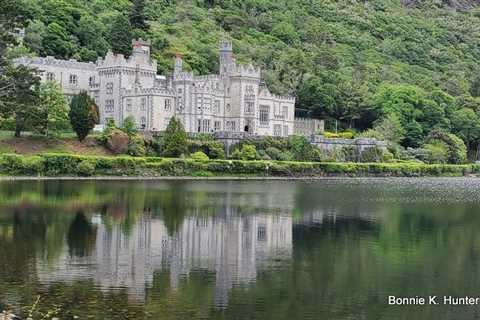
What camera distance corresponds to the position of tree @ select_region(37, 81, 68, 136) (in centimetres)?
7588

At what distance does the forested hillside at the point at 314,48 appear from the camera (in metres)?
107

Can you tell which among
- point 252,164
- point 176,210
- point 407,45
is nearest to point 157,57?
point 252,164

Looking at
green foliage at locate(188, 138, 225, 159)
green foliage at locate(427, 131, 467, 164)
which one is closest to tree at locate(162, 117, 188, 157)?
green foliage at locate(188, 138, 225, 159)

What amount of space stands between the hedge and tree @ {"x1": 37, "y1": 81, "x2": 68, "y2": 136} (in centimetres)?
711

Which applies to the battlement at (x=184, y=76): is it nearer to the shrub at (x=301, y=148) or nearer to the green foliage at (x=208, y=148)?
the green foliage at (x=208, y=148)

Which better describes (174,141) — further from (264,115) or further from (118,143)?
(264,115)

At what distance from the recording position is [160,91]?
284 ft

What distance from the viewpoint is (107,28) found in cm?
10900

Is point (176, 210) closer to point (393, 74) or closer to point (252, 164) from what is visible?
point (252, 164)

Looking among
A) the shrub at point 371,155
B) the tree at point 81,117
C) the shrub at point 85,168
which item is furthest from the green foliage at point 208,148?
the shrub at point 371,155

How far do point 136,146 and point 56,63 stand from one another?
15623mm

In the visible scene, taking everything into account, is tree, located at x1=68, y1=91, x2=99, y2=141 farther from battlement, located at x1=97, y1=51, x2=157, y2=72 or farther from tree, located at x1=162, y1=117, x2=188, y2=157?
battlement, located at x1=97, y1=51, x2=157, y2=72

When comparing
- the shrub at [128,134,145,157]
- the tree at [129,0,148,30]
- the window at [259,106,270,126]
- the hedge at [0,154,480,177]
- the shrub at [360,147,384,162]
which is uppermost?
the tree at [129,0,148,30]

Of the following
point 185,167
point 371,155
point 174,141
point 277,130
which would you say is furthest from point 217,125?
point 371,155
